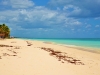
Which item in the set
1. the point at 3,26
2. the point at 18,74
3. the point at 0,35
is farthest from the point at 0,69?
the point at 3,26

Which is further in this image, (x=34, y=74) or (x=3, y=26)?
(x=3, y=26)

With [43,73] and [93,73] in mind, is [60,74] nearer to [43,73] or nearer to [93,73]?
[43,73]

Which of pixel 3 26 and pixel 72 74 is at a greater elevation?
pixel 3 26

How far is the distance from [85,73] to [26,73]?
4083mm

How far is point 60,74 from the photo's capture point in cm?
1077

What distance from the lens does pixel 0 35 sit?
8875 centimetres

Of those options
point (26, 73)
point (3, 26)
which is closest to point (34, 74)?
point (26, 73)

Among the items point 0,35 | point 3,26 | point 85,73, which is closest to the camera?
point 85,73

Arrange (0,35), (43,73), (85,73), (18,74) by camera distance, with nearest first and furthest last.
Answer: (18,74) < (43,73) < (85,73) < (0,35)

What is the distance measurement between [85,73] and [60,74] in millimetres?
2070

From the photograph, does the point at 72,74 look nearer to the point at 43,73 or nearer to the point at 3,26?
the point at 43,73

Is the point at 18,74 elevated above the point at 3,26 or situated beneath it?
situated beneath

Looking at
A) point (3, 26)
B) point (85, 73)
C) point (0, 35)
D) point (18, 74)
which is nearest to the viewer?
point (18, 74)

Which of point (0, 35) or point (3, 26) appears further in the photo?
point (3, 26)
